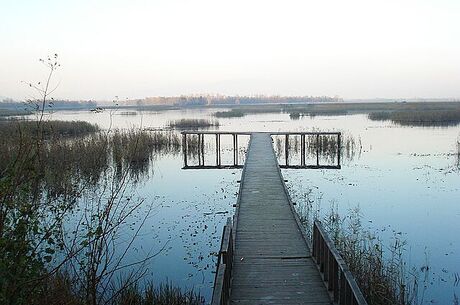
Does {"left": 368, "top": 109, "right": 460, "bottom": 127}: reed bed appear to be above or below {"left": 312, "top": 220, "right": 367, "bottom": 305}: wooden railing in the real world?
above

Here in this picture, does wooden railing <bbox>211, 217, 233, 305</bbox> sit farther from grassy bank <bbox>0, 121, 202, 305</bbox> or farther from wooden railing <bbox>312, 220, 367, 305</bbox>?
wooden railing <bbox>312, 220, 367, 305</bbox>

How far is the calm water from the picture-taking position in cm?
768

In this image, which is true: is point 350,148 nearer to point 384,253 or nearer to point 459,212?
point 459,212

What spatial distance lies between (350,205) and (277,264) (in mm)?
6367

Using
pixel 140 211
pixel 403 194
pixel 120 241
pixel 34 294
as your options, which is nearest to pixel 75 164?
pixel 140 211

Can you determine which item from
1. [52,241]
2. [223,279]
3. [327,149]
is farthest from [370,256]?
[327,149]

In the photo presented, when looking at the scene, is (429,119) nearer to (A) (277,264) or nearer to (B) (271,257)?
(B) (271,257)

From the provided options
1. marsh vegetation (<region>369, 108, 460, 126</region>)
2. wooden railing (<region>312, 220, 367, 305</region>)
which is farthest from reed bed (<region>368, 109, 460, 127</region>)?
wooden railing (<region>312, 220, 367, 305</region>)

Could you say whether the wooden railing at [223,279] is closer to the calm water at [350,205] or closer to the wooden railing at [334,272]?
the wooden railing at [334,272]

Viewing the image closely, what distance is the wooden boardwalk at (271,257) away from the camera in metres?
4.93

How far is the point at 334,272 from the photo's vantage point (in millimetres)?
4785

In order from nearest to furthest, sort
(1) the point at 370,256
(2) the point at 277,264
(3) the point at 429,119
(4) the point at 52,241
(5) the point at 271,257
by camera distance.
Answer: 1. (4) the point at 52,241
2. (2) the point at 277,264
3. (5) the point at 271,257
4. (1) the point at 370,256
5. (3) the point at 429,119

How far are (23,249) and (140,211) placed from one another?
8.18m

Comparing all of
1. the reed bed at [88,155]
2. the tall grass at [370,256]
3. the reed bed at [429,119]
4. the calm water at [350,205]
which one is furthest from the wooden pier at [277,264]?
the reed bed at [429,119]
